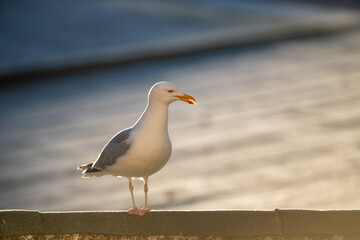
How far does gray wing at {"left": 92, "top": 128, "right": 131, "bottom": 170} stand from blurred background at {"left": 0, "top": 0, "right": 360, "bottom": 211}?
3.62 m

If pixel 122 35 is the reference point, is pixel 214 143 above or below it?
below

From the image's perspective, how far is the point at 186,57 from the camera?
15.4 m

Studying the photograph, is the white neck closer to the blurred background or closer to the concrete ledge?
the concrete ledge

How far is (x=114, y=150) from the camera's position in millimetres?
4188

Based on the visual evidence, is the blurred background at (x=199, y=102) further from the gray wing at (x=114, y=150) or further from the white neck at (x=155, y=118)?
the white neck at (x=155, y=118)

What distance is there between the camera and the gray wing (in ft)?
13.5

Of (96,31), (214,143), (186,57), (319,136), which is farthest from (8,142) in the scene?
(96,31)

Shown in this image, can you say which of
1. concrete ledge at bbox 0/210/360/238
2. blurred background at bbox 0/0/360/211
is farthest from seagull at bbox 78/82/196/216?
blurred background at bbox 0/0/360/211

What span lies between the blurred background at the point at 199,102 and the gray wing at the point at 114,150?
3624 millimetres

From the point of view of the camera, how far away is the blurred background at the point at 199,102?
8453 mm

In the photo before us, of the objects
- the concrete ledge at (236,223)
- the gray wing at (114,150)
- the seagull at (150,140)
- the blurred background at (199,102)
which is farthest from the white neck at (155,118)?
the blurred background at (199,102)

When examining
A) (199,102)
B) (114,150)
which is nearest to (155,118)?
(114,150)

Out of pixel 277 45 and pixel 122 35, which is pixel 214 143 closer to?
pixel 277 45

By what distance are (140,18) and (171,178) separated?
11.6 metres
